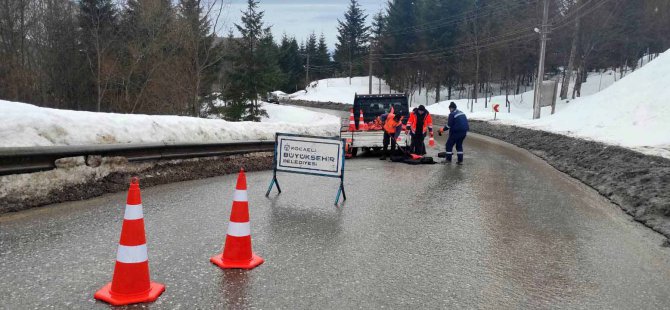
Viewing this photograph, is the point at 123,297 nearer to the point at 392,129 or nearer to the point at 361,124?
the point at 392,129

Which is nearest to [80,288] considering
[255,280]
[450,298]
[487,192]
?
[255,280]

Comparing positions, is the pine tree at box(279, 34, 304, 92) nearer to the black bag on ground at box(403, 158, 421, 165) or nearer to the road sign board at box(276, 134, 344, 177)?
the black bag on ground at box(403, 158, 421, 165)

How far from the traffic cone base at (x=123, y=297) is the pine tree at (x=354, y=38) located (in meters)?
89.3

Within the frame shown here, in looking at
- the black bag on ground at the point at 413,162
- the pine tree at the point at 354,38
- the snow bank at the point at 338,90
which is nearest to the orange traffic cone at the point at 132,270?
the black bag on ground at the point at 413,162

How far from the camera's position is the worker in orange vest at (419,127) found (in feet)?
45.0

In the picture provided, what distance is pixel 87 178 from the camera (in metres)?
7.30

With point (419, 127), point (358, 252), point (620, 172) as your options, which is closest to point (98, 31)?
point (419, 127)

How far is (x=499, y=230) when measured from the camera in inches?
236

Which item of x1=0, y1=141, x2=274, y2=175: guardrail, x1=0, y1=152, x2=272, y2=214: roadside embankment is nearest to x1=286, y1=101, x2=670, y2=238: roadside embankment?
x1=0, y1=152, x2=272, y2=214: roadside embankment

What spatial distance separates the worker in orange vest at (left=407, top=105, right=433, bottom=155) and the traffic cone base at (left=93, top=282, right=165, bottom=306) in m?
11.1

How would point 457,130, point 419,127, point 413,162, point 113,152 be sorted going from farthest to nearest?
point 419,127 < point 457,130 < point 413,162 < point 113,152

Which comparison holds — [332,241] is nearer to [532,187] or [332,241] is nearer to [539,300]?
[539,300]

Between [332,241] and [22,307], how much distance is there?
3020 millimetres

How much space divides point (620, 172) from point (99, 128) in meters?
10.5
